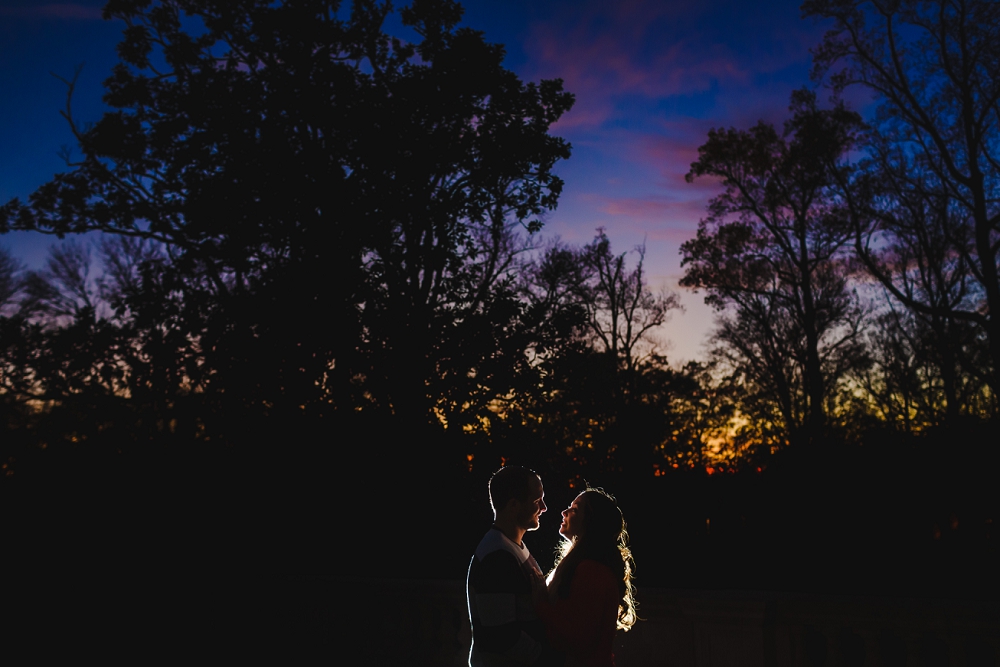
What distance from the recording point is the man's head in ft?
11.2

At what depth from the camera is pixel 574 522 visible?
3.53m

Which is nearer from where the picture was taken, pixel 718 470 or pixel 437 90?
pixel 718 470

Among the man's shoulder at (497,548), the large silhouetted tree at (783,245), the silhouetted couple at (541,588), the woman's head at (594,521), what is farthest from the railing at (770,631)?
the large silhouetted tree at (783,245)

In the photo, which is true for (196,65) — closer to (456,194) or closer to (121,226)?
(121,226)

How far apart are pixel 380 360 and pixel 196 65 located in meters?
7.34

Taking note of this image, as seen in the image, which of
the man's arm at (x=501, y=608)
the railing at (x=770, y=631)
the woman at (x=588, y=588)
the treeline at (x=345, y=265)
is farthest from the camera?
the treeline at (x=345, y=265)

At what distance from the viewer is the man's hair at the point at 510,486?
135 inches

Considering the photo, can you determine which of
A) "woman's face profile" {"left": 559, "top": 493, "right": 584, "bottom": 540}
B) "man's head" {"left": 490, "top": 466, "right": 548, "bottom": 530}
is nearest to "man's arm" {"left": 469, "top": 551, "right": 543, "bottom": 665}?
"man's head" {"left": 490, "top": 466, "right": 548, "bottom": 530}

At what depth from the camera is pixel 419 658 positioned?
20.9 ft

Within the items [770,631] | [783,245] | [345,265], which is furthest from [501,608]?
[783,245]

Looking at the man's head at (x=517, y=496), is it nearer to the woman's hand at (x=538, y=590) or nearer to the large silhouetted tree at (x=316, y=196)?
the woman's hand at (x=538, y=590)

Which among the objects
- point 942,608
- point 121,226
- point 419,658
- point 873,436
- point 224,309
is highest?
point 121,226

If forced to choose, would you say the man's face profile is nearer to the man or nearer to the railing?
the man

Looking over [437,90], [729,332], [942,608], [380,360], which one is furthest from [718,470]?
[729,332]
